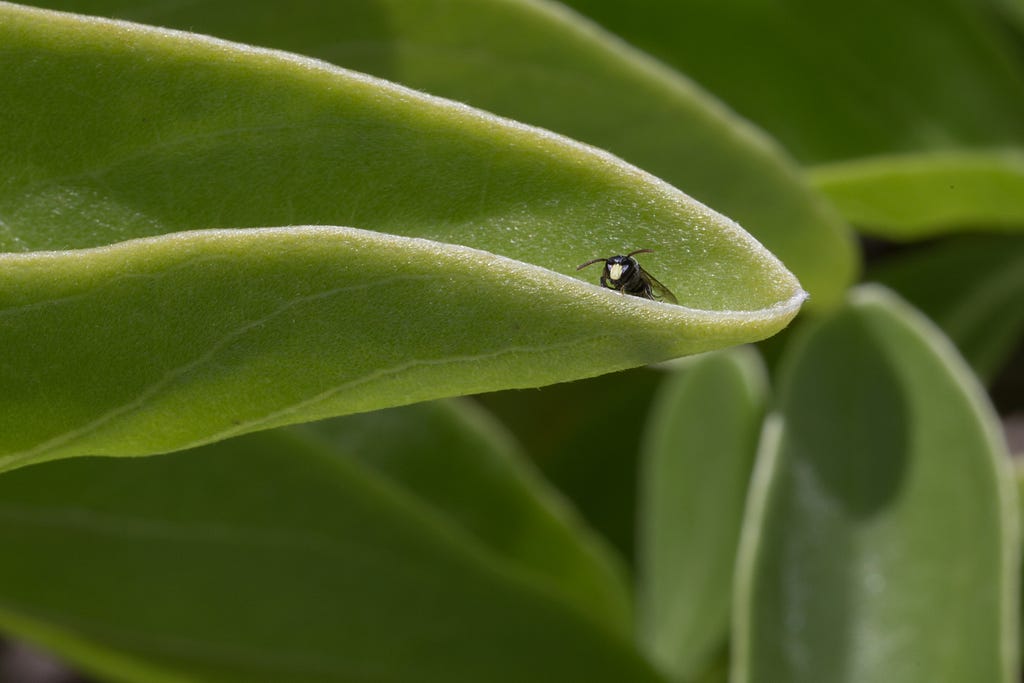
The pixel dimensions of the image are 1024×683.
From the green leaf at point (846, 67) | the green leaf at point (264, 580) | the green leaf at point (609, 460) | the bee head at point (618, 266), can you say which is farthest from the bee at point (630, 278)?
the green leaf at point (609, 460)

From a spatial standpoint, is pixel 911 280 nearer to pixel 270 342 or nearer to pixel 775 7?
pixel 775 7

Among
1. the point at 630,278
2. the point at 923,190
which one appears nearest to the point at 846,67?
the point at 923,190

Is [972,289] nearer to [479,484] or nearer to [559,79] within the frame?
[479,484]

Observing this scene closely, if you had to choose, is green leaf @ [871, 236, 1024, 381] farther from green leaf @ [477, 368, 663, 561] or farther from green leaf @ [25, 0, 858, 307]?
green leaf @ [25, 0, 858, 307]

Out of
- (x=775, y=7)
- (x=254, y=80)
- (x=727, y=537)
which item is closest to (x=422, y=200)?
(x=254, y=80)

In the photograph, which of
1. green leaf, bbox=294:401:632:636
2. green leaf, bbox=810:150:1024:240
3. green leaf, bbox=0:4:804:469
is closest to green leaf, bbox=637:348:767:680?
green leaf, bbox=294:401:632:636

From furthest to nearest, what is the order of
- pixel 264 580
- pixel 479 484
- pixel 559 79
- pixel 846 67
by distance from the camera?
pixel 846 67 < pixel 479 484 < pixel 264 580 < pixel 559 79
